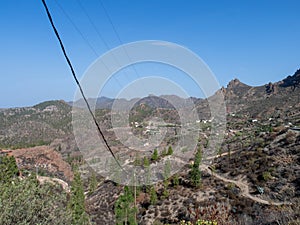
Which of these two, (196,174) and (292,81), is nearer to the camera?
(196,174)

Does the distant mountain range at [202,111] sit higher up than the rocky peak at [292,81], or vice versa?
the rocky peak at [292,81]

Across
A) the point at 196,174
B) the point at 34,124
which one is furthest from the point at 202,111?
the point at 34,124

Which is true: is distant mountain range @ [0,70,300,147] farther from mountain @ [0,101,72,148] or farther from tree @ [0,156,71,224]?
tree @ [0,156,71,224]

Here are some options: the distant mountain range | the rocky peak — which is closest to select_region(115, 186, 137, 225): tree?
the distant mountain range

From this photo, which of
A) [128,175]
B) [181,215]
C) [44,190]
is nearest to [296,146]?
[181,215]

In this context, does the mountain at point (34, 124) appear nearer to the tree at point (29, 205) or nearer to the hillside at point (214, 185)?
the hillside at point (214, 185)

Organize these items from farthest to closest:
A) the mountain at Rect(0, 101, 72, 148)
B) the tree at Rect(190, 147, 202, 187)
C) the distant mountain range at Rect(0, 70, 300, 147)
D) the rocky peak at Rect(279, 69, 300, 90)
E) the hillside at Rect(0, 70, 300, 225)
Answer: the rocky peak at Rect(279, 69, 300, 90)
the mountain at Rect(0, 101, 72, 148)
the distant mountain range at Rect(0, 70, 300, 147)
the tree at Rect(190, 147, 202, 187)
the hillside at Rect(0, 70, 300, 225)

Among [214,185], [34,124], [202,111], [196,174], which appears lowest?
[214,185]

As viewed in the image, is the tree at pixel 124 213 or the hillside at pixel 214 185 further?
the tree at pixel 124 213

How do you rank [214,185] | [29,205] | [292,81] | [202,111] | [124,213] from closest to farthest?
[29,205] → [124,213] → [214,185] → [202,111] → [292,81]

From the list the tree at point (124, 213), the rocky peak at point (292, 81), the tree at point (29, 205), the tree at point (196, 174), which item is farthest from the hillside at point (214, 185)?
the rocky peak at point (292, 81)

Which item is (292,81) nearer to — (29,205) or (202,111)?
(202,111)
